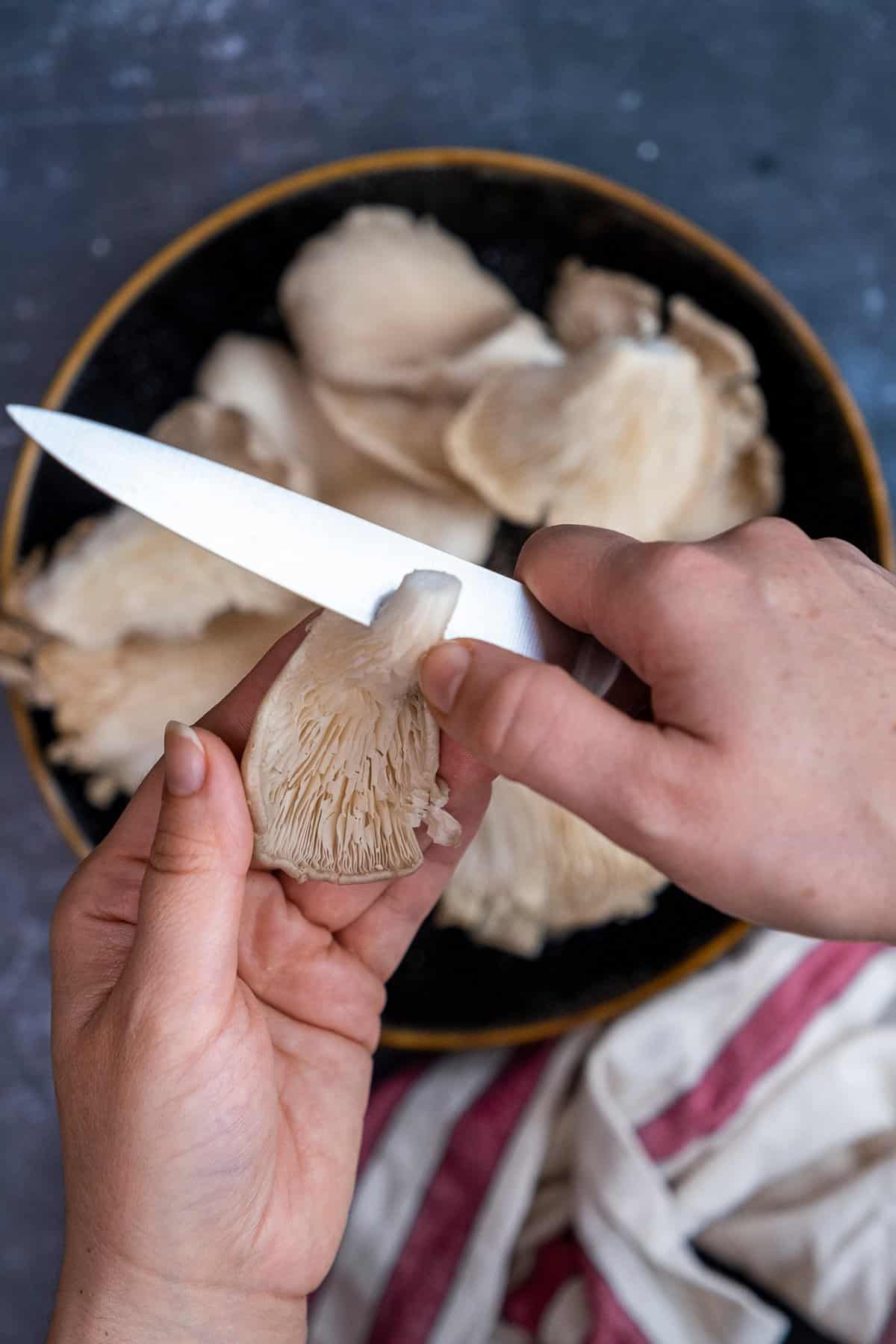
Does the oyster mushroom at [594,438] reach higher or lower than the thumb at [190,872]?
higher

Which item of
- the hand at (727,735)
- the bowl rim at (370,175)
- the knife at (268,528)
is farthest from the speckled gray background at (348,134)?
the hand at (727,735)

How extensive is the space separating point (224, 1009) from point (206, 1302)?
19 cm

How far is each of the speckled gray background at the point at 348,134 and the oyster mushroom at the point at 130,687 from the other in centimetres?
19

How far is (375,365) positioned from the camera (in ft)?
3.20

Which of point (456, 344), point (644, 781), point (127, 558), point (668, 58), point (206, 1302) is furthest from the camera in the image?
point (668, 58)

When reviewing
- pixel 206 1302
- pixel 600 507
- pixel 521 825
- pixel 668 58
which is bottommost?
pixel 206 1302

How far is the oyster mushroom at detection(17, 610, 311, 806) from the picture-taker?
94cm

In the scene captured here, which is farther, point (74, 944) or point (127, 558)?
point (127, 558)

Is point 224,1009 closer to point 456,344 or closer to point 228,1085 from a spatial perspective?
point 228,1085

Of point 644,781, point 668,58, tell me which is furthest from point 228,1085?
point 668,58

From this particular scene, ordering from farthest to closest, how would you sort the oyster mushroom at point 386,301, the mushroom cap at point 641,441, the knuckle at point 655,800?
the oyster mushroom at point 386,301 < the mushroom cap at point 641,441 < the knuckle at point 655,800

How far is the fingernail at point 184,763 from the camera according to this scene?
22.3 inches

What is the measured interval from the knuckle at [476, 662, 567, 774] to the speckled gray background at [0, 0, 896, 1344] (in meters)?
0.72

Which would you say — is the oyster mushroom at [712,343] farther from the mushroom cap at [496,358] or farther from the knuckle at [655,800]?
the knuckle at [655,800]
